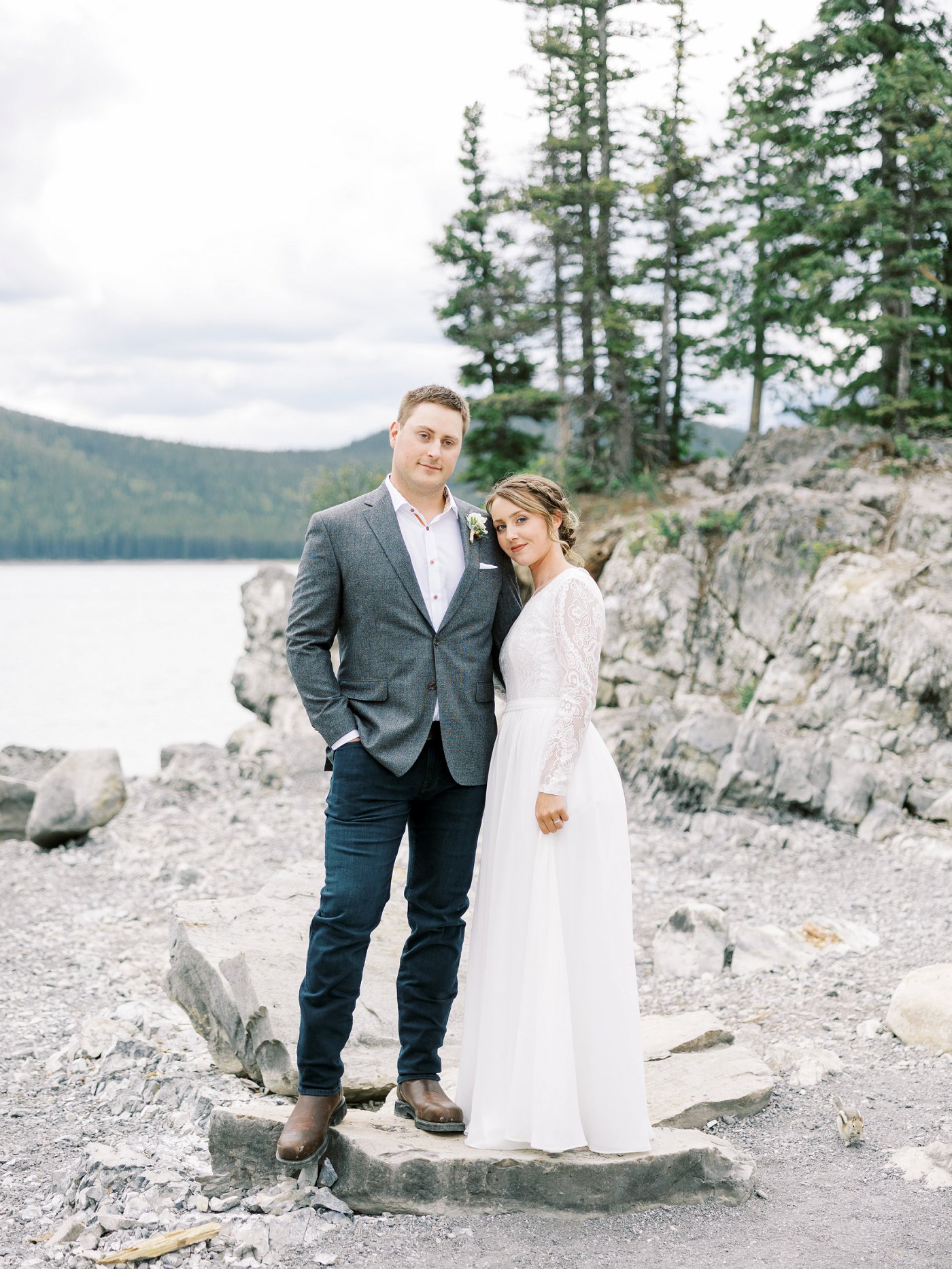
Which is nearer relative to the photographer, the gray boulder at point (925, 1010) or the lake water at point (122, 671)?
the gray boulder at point (925, 1010)

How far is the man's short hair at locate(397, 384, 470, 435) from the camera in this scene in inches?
157

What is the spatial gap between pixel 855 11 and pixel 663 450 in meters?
8.57

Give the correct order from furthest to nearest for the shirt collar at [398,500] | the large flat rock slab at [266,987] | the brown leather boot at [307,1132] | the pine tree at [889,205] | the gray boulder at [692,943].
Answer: the pine tree at [889,205], the gray boulder at [692,943], the large flat rock slab at [266,987], the shirt collar at [398,500], the brown leather boot at [307,1132]

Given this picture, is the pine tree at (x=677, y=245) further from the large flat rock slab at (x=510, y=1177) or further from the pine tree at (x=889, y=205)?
the large flat rock slab at (x=510, y=1177)

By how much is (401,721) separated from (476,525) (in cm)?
84

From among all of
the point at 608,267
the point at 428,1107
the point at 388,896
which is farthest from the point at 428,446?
the point at 608,267

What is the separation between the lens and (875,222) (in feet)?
58.4

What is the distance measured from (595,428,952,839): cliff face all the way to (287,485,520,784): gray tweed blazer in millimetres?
8420

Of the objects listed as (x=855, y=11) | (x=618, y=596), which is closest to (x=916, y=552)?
(x=618, y=596)

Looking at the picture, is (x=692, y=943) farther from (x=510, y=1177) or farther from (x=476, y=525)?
(x=476, y=525)

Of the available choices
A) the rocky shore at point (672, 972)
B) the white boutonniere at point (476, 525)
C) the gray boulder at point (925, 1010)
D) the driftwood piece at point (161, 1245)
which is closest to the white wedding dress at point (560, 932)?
the rocky shore at point (672, 972)

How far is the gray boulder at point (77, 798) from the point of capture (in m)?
12.3

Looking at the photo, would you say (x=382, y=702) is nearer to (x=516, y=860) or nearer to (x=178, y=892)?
(x=516, y=860)

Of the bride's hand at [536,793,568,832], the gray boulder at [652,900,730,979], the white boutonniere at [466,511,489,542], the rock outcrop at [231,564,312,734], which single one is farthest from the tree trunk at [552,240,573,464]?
the bride's hand at [536,793,568,832]
